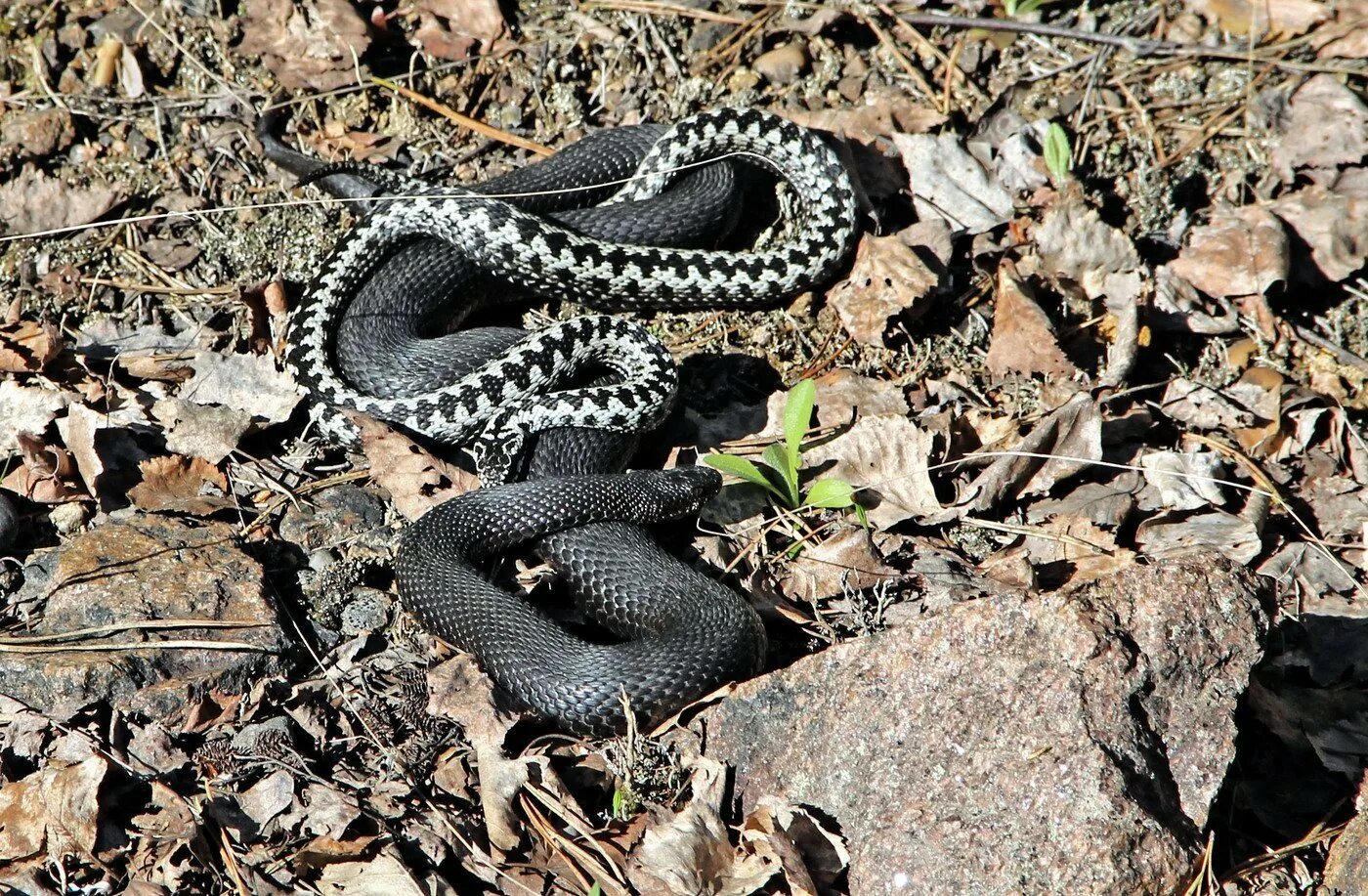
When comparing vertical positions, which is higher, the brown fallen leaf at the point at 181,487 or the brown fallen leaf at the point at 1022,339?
the brown fallen leaf at the point at 1022,339

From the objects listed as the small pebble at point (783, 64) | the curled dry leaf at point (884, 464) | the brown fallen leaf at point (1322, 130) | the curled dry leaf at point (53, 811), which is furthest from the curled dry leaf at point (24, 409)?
the brown fallen leaf at point (1322, 130)

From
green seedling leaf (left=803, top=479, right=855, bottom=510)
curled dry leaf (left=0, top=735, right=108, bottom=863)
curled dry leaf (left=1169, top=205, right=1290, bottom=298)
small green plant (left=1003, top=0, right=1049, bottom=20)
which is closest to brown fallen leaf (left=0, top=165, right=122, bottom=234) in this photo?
curled dry leaf (left=0, top=735, right=108, bottom=863)

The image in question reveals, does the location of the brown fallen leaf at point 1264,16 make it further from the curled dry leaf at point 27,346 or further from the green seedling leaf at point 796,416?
the curled dry leaf at point 27,346

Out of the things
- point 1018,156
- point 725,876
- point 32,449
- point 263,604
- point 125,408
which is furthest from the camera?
point 1018,156

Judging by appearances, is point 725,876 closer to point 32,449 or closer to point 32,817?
point 32,817

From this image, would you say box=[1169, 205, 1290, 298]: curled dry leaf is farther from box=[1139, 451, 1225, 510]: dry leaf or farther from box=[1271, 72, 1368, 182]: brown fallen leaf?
box=[1139, 451, 1225, 510]: dry leaf

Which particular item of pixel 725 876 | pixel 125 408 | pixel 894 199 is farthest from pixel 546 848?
pixel 894 199
